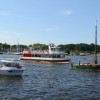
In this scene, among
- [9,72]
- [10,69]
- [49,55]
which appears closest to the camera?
[10,69]

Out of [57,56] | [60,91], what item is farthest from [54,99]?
[57,56]

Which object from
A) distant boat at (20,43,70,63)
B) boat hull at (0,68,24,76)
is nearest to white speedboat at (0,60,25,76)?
boat hull at (0,68,24,76)

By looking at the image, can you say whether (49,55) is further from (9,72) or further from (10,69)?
(10,69)

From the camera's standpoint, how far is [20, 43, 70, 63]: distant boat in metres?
125

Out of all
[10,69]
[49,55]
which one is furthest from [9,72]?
[49,55]

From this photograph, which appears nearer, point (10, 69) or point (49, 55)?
point (10, 69)

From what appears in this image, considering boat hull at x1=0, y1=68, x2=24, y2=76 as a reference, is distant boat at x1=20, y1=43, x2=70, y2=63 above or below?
above

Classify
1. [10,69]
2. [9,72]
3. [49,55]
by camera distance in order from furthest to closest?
[49,55] < [9,72] < [10,69]

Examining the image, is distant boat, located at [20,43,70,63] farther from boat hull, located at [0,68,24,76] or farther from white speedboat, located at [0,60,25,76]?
boat hull, located at [0,68,24,76]

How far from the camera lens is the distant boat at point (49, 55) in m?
125

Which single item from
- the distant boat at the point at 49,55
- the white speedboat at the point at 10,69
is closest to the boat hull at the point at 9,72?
the white speedboat at the point at 10,69

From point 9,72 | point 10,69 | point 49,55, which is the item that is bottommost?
point 9,72

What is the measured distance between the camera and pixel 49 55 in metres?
127

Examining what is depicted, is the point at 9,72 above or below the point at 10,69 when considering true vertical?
below
